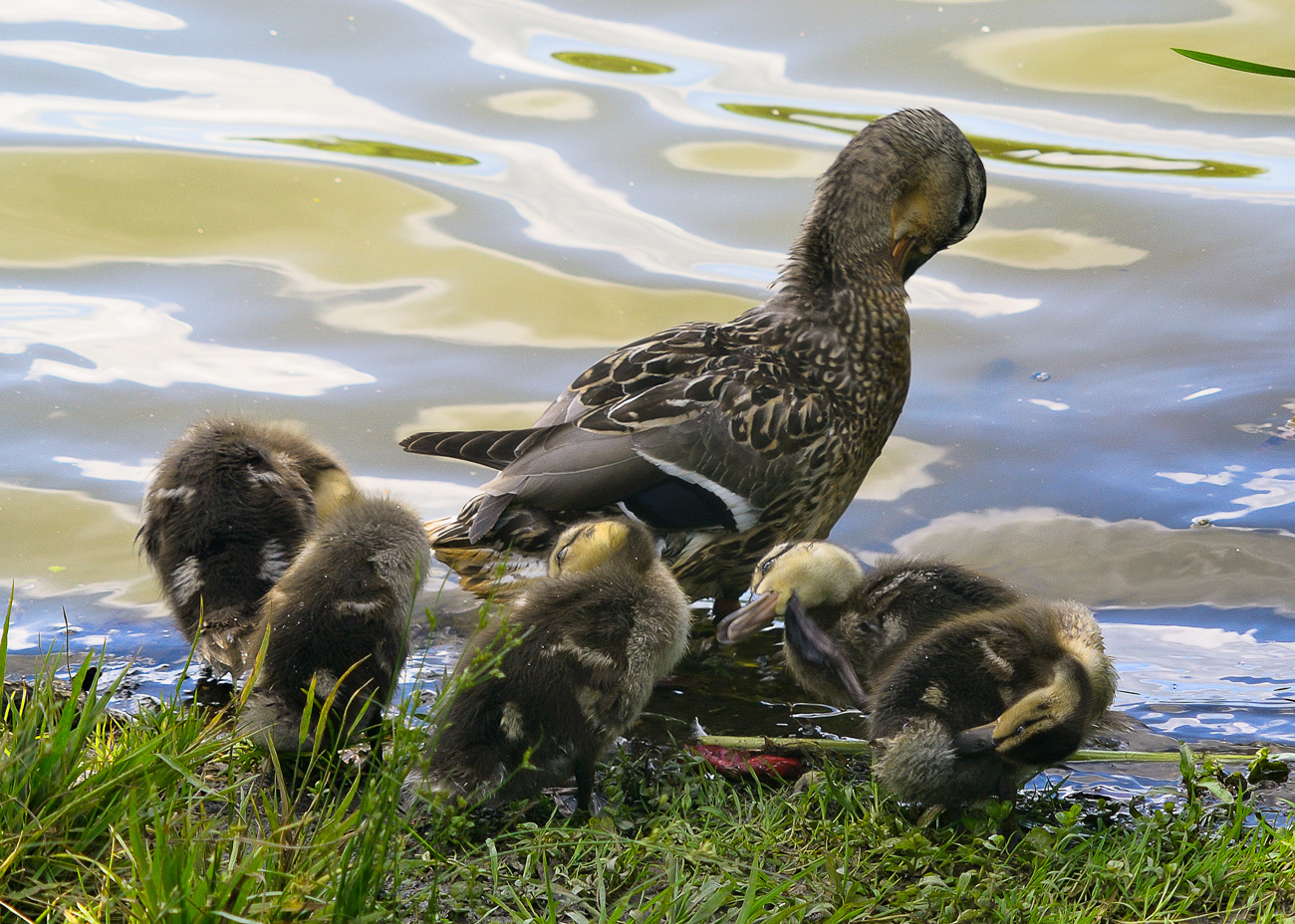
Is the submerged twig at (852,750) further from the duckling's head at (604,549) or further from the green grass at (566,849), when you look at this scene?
the duckling's head at (604,549)

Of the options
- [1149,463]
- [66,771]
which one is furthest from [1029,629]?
[1149,463]

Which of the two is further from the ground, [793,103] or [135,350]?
[793,103]

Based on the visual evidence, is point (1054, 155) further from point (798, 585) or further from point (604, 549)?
point (604, 549)

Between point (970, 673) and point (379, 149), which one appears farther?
point (379, 149)

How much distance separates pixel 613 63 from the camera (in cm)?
797

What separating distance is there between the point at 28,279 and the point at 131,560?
7.37ft

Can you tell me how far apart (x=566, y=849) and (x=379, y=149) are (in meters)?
5.16

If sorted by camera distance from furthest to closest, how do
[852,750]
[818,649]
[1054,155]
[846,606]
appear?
[1054,155] < [846,606] < [818,649] < [852,750]

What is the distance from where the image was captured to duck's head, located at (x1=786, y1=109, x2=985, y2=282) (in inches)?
182

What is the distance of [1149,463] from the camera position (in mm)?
5141

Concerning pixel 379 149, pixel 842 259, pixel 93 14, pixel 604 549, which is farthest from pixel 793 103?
pixel 604 549

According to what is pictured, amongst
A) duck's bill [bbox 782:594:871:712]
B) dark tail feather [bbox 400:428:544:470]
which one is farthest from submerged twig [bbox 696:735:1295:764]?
dark tail feather [bbox 400:428:544:470]

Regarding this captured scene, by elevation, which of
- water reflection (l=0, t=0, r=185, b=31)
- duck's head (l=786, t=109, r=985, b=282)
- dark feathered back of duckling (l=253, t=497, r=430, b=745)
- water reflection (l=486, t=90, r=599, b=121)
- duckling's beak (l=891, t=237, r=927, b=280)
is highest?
water reflection (l=0, t=0, r=185, b=31)

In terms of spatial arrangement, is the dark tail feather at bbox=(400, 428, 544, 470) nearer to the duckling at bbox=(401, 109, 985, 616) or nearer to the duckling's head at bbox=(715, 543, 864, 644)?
the duckling at bbox=(401, 109, 985, 616)
